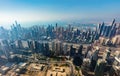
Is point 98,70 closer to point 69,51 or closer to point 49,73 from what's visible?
point 49,73

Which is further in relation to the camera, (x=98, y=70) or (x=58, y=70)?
(x=58, y=70)

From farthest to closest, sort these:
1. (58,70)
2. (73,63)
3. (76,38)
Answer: (76,38), (73,63), (58,70)

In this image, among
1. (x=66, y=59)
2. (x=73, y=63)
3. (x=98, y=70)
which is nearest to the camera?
(x=98, y=70)

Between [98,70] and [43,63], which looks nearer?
[98,70]

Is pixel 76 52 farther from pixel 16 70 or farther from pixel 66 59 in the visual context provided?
pixel 16 70

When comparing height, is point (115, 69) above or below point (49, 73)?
above

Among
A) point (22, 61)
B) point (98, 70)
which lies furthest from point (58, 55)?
point (98, 70)

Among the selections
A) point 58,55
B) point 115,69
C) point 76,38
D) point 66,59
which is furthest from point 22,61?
point 76,38

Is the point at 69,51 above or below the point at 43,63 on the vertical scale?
above

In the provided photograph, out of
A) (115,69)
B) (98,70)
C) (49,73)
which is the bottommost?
(49,73)
